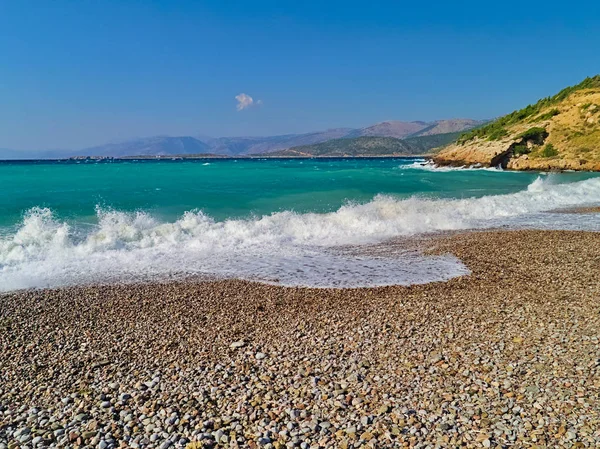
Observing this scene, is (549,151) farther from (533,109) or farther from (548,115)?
(533,109)

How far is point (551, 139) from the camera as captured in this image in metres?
58.8

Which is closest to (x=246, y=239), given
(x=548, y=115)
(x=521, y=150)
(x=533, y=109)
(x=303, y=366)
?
(x=303, y=366)

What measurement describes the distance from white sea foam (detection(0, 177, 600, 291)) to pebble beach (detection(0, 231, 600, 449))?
4.54 ft

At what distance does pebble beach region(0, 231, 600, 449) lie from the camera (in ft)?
15.6

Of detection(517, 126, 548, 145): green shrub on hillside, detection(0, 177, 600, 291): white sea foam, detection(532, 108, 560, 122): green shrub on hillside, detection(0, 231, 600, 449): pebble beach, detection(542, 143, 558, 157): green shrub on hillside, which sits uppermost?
detection(532, 108, 560, 122): green shrub on hillside

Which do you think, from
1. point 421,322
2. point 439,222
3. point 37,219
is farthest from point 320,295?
point 37,219

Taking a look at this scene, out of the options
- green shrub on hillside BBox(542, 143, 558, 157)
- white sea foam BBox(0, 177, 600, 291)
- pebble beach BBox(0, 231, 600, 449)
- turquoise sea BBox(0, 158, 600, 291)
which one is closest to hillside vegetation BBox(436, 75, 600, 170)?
green shrub on hillside BBox(542, 143, 558, 157)

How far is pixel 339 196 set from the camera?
34.1 metres

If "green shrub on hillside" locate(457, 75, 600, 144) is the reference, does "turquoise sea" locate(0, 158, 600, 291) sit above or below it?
below

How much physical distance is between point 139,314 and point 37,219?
1124 cm

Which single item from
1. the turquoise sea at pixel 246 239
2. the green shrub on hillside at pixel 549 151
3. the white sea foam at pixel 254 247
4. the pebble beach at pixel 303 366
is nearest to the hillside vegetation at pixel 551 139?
the green shrub on hillside at pixel 549 151

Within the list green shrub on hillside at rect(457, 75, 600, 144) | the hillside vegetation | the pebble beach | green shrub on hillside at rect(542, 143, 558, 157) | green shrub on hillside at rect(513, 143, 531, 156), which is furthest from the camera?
green shrub on hillside at rect(457, 75, 600, 144)

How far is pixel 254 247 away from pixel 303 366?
9364 millimetres

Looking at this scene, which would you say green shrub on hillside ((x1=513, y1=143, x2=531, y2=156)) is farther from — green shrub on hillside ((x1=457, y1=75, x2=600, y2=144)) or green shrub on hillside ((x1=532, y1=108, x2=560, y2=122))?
green shrub on hillside ((x1=457, y1=75, x2=600, y2=144))
